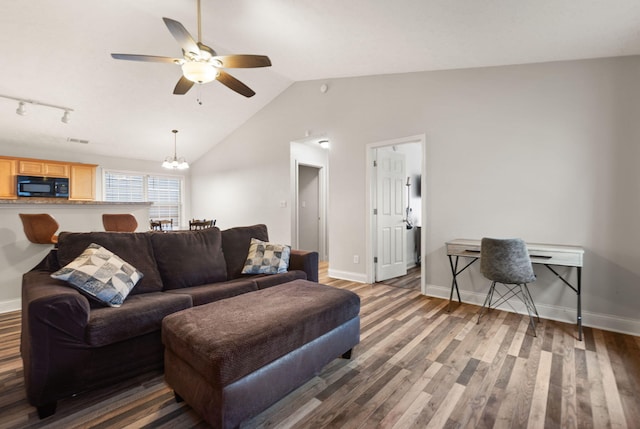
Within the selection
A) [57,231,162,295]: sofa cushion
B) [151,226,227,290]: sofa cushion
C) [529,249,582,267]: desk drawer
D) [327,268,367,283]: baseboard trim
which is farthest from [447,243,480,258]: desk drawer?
[57,231,162,295]: sofa cushion

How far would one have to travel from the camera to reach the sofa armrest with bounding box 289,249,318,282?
10.1ft

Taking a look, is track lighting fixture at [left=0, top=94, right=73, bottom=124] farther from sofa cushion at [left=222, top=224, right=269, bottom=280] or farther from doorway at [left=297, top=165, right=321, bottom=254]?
doorway at [left=297, top=165, right=321, bottom=254]

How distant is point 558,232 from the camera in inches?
115

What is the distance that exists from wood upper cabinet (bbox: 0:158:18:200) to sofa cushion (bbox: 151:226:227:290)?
14.8 ft

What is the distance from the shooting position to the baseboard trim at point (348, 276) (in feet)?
14.3

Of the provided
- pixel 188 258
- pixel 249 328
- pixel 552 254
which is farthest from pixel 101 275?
pixel 552 254

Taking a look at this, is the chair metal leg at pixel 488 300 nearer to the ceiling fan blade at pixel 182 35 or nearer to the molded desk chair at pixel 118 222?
the ceiling fan blade at pixel 182 35

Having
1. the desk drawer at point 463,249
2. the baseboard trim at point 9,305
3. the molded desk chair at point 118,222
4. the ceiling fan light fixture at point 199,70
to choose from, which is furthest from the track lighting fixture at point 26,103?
the desk drawer at point 463,249

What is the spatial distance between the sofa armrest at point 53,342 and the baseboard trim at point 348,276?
3314 millimetres

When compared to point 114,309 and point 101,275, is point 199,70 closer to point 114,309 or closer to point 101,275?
point 101,275

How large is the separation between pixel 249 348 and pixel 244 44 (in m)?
3.54

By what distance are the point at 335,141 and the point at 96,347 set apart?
12.4 ft

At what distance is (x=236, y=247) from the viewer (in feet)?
10.2

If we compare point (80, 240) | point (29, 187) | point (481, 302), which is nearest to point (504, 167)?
point (481, 302)
